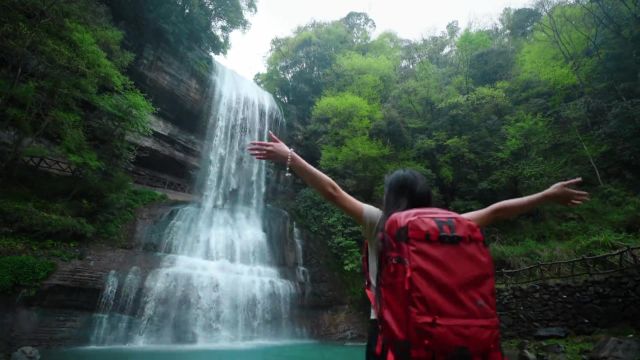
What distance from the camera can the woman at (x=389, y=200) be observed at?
158 cm

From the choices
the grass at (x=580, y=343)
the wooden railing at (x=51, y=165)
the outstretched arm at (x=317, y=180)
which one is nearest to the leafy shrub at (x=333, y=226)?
the grass at (x=580, y=343)

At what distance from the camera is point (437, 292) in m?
1.23

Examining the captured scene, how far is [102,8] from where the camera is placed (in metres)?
12.9

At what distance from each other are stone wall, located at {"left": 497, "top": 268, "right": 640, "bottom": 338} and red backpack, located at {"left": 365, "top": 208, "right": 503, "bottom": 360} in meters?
9.36

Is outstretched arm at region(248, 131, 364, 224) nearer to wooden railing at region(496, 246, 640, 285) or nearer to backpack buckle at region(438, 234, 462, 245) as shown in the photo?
backpack buckle at region(438, 234, 462, 245)

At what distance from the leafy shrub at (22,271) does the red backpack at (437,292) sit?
32.9 ft

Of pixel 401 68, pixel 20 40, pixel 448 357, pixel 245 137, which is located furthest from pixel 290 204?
pixel 448 357

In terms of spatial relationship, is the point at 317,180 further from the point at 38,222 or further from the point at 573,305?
the point at 38,222

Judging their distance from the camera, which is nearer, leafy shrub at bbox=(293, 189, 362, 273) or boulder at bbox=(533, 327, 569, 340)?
boulder at bbox=(533, 327, 569, 340)

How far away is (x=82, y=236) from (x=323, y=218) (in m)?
9.27

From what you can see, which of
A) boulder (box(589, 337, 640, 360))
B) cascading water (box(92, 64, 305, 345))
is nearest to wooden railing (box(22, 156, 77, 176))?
cascading water (box(92, 64, 305, 345))

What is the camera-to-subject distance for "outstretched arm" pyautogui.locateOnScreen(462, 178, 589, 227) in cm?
168

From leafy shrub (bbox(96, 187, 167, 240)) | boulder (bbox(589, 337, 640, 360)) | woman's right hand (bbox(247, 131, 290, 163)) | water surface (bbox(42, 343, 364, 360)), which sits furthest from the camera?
leafy shrub (bbox(96, 187, 167, 240))

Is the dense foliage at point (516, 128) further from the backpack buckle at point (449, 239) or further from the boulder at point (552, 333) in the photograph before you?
the backpack buckle at point (449, 239)
